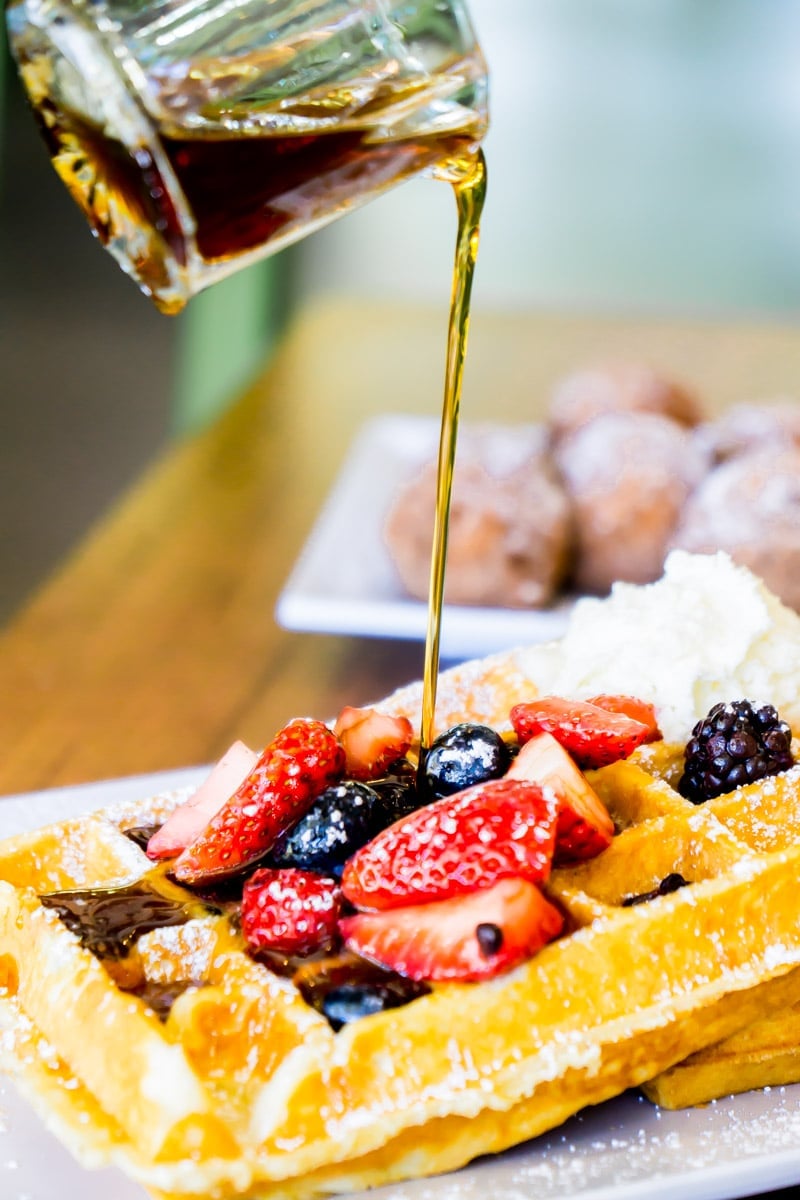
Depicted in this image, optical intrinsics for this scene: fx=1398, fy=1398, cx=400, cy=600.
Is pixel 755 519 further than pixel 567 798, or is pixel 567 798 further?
pixel 755 519

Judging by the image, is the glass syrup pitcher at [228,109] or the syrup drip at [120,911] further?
the syrup drip at [120,911]

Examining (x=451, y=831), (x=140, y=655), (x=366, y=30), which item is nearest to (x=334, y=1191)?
(x=451, y=831)

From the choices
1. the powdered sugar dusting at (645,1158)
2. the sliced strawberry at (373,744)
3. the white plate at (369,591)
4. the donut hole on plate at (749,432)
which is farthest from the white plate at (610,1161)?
the donut hole on plate at (749,432)

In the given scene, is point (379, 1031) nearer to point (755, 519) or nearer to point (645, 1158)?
point (645, 1158)

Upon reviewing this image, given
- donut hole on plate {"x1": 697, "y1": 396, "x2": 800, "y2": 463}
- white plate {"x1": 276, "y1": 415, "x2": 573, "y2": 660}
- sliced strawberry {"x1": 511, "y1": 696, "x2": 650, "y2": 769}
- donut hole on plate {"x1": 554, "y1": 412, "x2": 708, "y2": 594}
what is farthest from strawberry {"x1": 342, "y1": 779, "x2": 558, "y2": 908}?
donut hole on plate {"x1": 697, "y1": 396, "x2": 800, "y2": 463}

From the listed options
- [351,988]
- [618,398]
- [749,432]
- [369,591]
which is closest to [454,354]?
[351,988]

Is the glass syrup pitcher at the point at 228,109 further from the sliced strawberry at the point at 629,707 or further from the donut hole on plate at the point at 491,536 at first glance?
the donut hole on plate at the point at 491,536

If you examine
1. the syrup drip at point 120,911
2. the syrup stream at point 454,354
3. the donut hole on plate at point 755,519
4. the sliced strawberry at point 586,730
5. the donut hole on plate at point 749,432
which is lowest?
the donut hole on plate at point 749,432

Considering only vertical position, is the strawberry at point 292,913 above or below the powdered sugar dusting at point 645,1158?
above

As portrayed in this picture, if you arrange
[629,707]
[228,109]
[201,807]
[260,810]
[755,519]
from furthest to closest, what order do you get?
[755,519]
[629,707]
[201,807]
[260,810]
[228,109]
